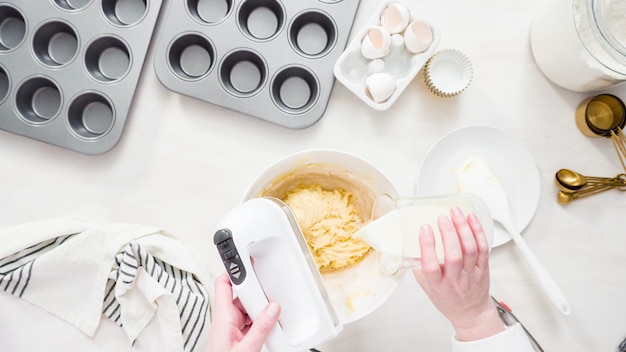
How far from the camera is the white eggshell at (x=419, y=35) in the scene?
76 cm

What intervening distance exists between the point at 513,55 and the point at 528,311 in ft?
1.82

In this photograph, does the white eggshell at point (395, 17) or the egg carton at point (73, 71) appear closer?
the white eggshell at point (395, 17)

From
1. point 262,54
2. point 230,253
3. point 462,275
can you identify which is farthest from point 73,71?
point 462,275

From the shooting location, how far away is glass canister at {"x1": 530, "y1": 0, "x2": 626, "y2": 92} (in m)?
0.70

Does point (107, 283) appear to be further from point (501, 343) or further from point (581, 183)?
point (581, 183)

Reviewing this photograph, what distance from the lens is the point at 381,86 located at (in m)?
0.77

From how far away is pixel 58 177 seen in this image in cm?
90

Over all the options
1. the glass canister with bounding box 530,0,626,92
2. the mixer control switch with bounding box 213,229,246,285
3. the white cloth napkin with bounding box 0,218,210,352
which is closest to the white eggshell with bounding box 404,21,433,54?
the glass canister with bounding box 530,0,626,92

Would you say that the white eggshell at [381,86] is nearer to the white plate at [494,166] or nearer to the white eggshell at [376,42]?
the white eggshell at [376,42]

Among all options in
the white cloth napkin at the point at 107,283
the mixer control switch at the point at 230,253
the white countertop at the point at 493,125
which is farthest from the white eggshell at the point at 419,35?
the white cloth napkin at the point at 107,283

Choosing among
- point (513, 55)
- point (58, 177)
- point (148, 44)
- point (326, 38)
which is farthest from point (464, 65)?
point (58, 177)

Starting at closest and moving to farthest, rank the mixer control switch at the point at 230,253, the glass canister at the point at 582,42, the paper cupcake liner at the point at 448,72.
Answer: the mixer control switch at the point at 230,253, the glass canister at the point at 582,42, the paper cupcake liner at the point at 448,72

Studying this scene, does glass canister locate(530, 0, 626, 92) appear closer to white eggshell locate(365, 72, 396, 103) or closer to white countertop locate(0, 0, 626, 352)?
white countertop locate(0, 0, 626, 352)

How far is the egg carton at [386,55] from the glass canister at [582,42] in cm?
23
